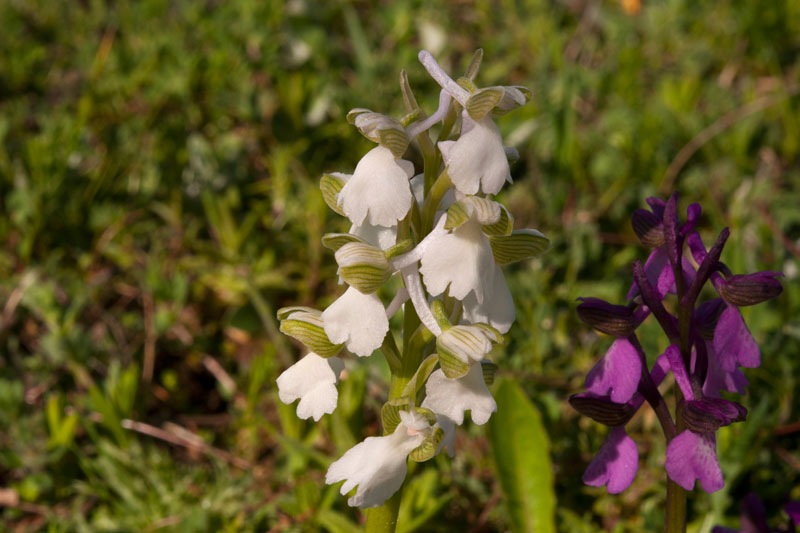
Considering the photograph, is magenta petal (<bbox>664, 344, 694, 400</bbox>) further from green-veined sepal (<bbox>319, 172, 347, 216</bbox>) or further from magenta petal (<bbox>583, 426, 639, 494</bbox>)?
green-veined sepal (<bbox>319, 172, 347, 216</bbox>)

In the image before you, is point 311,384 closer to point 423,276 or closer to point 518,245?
point 423,276

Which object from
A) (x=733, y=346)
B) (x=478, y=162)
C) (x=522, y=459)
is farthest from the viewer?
(x=522, y=459)

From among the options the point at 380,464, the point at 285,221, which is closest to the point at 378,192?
the point at 380,464

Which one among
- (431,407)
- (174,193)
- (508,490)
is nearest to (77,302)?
(174,193)

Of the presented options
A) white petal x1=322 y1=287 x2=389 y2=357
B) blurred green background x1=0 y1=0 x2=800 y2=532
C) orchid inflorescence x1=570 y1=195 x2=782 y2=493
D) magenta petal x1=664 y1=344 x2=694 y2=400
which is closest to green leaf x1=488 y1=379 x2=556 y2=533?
blurred green background x1=0 y1=0 x2=800 y2=532

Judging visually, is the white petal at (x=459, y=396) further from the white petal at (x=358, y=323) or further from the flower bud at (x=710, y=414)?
the flower bud at (x=710, y=414)
